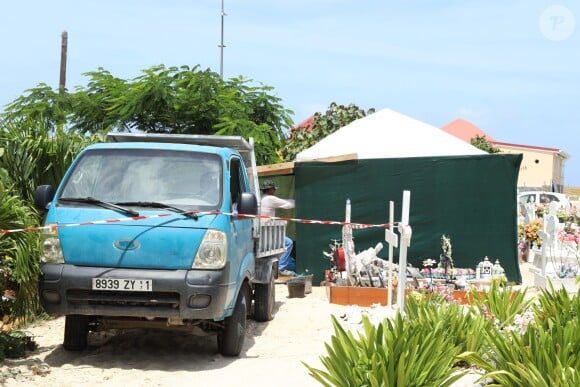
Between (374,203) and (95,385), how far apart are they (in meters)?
8.57

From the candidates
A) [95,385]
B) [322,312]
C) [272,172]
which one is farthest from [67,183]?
[272,172]

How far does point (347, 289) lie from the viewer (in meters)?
11.9

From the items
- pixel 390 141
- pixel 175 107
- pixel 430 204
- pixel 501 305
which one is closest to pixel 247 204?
pixel 501 305

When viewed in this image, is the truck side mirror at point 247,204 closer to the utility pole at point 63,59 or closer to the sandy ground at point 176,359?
the sandy ground at point 176,359

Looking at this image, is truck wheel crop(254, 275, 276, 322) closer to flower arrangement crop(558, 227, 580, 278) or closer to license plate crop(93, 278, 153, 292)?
license plate crop(93, 278, 153, 292)

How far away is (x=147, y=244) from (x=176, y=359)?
134 centimetres

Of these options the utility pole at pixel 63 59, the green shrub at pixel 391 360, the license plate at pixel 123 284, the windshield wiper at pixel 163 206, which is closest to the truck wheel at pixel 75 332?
the license plate at pixel 123 284

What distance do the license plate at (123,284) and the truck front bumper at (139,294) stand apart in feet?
0.09

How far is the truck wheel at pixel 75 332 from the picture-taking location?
25.8ft

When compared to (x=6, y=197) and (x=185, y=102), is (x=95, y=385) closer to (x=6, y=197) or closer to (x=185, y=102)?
(x=6, y=197)

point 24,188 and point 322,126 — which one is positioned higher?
point 322,126

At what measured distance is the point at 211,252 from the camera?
7281 mm

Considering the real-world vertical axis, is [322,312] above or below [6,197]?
below

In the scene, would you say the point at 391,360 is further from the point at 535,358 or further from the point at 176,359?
the point at 176,359
